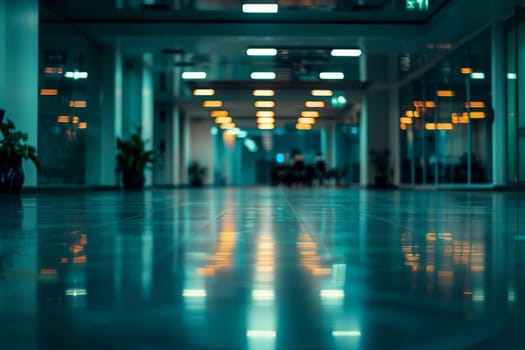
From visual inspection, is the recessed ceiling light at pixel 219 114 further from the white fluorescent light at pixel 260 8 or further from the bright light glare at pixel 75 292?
the bright light glare at pixel 75 292

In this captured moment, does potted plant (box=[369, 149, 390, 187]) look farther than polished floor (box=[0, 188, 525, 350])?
Yes

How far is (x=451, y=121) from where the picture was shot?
17594mm

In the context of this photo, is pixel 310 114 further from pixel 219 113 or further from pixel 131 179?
pixel 131 179

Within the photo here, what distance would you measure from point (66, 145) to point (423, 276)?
12.7 m

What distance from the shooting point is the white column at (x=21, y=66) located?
10.5 metres

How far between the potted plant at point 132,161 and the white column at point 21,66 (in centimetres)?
491

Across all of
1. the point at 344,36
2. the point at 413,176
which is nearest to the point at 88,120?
the point at 344,36

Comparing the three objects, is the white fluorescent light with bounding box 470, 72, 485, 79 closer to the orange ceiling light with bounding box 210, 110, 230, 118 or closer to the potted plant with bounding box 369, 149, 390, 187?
the potted plant with bounding box 369, 149, 390, 187

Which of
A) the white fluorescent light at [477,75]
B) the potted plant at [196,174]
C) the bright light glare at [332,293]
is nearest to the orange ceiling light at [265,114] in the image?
the potted plant at [196,174]

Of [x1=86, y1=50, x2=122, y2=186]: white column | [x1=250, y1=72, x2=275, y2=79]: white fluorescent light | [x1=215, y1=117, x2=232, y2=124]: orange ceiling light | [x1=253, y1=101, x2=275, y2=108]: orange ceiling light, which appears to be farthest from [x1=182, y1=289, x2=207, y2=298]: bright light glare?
[x1=215, y1=117, x2=232, y2=124]: orange ceiling light

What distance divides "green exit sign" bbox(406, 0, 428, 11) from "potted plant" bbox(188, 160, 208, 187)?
1910cm

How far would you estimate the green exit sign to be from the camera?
12.3 metres

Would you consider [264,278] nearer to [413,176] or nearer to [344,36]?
[344,36]

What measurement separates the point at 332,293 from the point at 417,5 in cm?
1203
